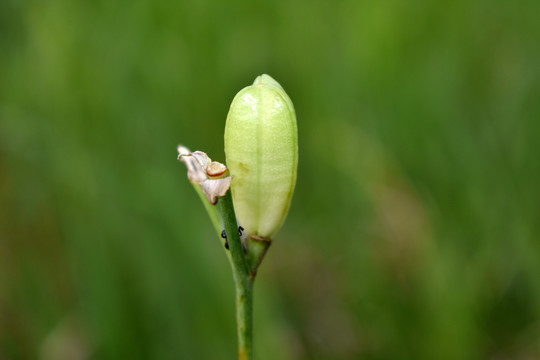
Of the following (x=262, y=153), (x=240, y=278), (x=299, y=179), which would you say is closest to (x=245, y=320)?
(x=240, y=278)

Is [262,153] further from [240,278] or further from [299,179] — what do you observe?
[299,179]

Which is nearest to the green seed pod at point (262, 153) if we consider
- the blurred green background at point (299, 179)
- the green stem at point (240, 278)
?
the green stem at point (240, 278)

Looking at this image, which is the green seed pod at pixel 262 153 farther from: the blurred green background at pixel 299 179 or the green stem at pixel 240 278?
the blurred green background at pixel 299 179

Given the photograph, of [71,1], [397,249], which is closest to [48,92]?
[71,1]

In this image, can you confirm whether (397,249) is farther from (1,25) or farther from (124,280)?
(1,25)

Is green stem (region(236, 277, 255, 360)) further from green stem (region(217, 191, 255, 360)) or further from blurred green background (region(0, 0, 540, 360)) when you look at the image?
blurred green background (region(0, 0, 540, 360))

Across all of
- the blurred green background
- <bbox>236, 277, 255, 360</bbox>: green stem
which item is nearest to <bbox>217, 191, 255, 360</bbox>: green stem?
<bbox>236, 277, 255, 360</bbox>: green stem

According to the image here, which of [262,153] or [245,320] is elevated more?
[262,153]
